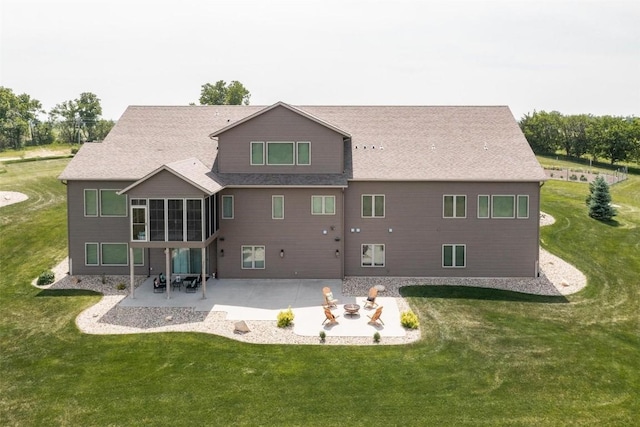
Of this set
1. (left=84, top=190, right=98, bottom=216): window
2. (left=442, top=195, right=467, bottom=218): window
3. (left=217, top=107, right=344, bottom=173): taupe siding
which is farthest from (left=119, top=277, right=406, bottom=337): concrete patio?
(left=442, top=195, right=467, bottom=218): window

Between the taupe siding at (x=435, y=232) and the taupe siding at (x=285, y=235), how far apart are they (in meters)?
1.18

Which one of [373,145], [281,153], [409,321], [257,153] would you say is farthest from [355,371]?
[373,145]

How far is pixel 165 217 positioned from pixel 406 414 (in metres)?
14.1

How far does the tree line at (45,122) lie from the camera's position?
2842 inches

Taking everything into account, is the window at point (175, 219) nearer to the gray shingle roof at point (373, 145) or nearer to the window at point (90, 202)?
the gray shingle roof at point (373, 145)

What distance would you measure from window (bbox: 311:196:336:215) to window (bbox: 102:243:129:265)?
1037cm

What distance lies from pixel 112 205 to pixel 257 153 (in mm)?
8183

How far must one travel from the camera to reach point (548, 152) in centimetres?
8300

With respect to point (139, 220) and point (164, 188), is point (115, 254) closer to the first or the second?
point (139, 220)

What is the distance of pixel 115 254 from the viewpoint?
2619 cm

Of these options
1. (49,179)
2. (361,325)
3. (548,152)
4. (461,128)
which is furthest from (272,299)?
(548,152)

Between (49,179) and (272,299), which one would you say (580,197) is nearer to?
(272,299)

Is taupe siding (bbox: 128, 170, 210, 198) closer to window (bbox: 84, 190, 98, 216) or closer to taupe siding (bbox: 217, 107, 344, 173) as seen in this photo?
taupe siding (bbox: 217, 107, 344, 173)

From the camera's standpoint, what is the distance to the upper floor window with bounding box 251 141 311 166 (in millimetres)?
25672
